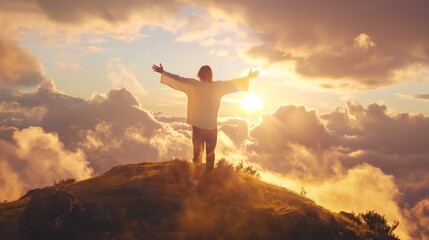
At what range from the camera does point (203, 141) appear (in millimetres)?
11875

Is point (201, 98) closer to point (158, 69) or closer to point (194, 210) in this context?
point (158, 69)

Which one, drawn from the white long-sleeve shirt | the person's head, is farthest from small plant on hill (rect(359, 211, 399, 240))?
the person's head

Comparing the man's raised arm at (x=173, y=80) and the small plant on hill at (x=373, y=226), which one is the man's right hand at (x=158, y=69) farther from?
the small plant on hill at (x=373, y=226)

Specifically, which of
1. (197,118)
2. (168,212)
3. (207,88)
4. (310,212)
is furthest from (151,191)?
(310,212)

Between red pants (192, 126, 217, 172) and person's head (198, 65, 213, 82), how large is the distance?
1.58 meters

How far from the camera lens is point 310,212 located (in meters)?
11.7

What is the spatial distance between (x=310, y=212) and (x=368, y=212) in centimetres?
562

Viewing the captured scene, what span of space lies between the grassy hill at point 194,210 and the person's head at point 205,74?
3.32 metres

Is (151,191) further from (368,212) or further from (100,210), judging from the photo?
(368,212)

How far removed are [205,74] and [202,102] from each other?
896 mm

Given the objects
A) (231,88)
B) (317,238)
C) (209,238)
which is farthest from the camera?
(231,88)

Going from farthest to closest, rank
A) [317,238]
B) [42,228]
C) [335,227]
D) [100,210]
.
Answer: [335,227] → [317,238] → [100,210] → [42,228]

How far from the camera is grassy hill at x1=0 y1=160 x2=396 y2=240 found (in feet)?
30.3

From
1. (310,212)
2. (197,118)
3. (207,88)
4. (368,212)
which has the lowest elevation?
(368,212)
